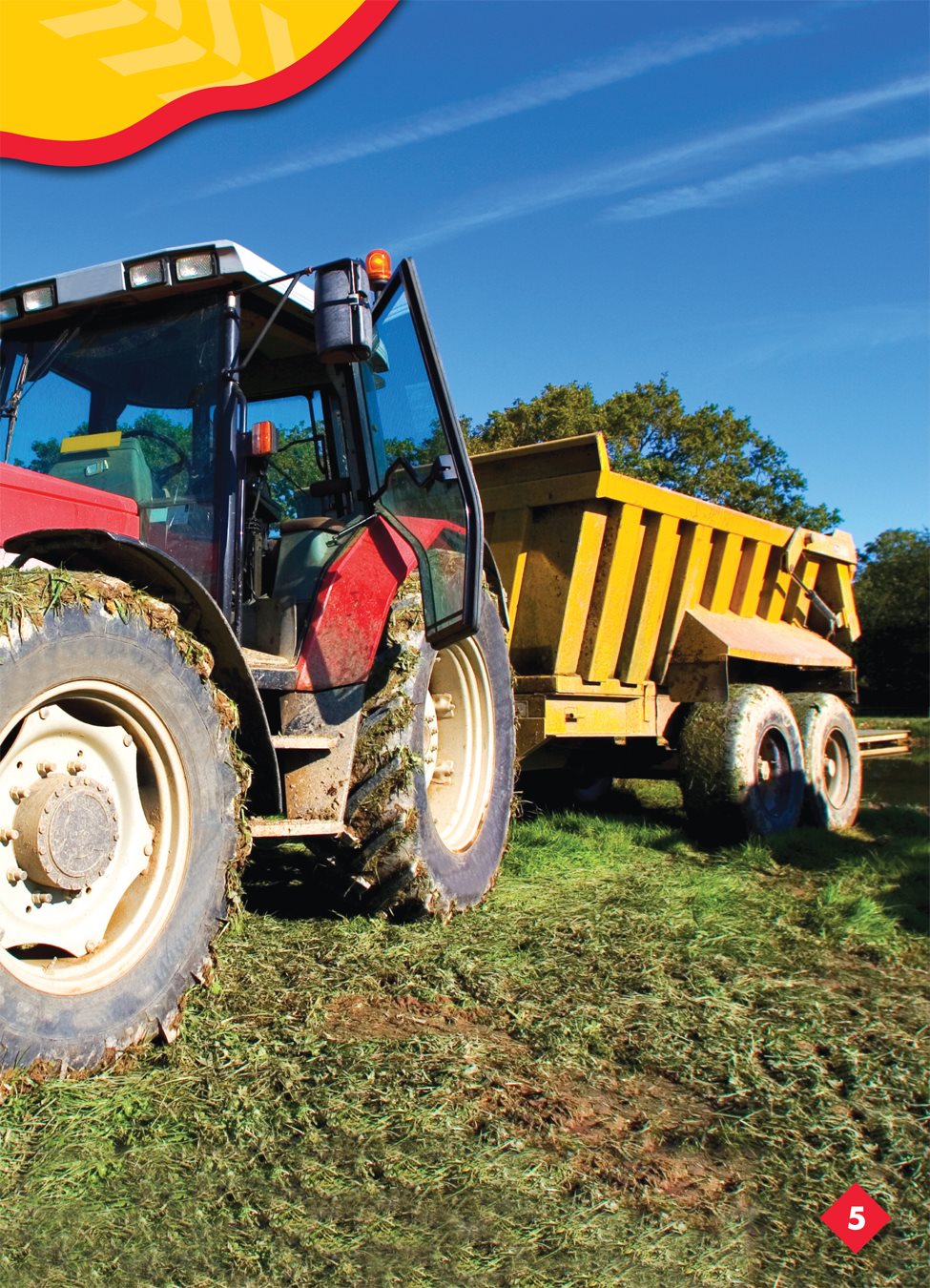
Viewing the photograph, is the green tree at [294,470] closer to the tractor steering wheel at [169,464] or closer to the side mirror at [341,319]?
the tractor steering wheel at [169,464]

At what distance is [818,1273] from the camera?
88.7 inches

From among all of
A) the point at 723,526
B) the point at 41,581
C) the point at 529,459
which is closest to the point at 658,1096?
the point at 41,581

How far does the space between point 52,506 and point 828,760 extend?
6201mm

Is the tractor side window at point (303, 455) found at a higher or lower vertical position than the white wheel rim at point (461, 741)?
higher

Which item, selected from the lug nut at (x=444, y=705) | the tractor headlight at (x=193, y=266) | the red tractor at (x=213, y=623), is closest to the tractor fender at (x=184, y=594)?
the red tractor at (x=213, y=623)

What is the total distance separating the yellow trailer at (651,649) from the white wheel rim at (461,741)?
0.85 metres

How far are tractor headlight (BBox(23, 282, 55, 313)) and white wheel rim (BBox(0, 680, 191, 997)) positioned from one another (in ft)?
6.05

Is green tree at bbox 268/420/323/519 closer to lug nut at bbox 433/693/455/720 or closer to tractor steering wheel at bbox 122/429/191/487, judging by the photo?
tractor steering wheel at bbox 122/429/191/487

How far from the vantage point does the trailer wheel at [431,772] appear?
4.06 metres

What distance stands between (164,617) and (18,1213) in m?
1.54

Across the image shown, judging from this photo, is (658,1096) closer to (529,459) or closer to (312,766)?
(312,766)

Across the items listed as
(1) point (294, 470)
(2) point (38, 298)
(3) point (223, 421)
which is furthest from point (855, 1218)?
(2) point (38, 298)

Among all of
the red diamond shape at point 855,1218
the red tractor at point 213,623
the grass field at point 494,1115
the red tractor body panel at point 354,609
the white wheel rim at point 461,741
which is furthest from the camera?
the white wheel rim at point 461,741

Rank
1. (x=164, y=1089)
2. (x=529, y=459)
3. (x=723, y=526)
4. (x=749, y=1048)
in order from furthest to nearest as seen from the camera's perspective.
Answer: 1. (x=723, y=526)
2. (x=529, y=459)
3. (x=749, y=1048)
4. (x=164, y=1089)
